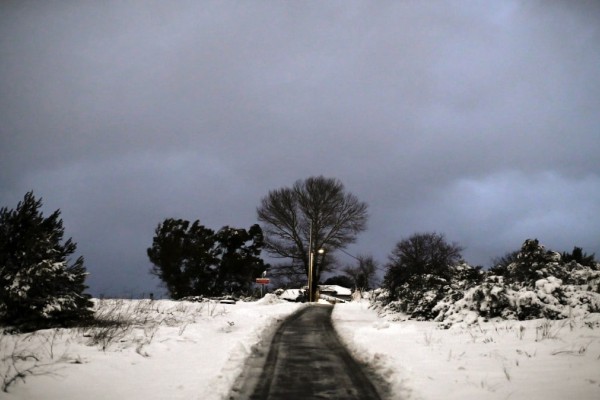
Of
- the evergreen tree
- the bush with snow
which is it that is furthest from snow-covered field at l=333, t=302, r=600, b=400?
the evergreen tree

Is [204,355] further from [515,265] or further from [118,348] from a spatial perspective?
[515,265]

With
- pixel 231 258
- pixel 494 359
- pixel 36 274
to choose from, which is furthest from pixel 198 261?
pixel 494 359

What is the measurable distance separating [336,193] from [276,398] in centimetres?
3438

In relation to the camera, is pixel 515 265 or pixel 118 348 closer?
pixel 118 348

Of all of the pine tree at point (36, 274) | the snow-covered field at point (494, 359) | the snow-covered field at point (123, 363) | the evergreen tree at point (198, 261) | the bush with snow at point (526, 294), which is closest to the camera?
the snow-covered field at point (123, 363)

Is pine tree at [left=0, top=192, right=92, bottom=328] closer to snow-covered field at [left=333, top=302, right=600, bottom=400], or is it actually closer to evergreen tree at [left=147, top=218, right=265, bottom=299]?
snow-covered field at [left=333, top=302, right=600, bottom=400]

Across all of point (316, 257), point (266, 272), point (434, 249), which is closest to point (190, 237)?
point (266, 272)

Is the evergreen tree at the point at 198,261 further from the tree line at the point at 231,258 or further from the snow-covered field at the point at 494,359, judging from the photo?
the snow-covered field at the point at 494,359

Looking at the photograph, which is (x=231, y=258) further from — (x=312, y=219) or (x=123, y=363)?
(x=123, y=363)

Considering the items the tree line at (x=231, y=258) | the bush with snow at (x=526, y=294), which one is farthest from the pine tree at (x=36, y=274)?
the bush with snow at (x=526, y=294)

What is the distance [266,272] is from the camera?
3875 cm

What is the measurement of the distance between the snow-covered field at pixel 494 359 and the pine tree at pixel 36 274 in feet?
25.5

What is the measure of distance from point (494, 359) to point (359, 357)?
2.61 m

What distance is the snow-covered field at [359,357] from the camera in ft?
15.5
